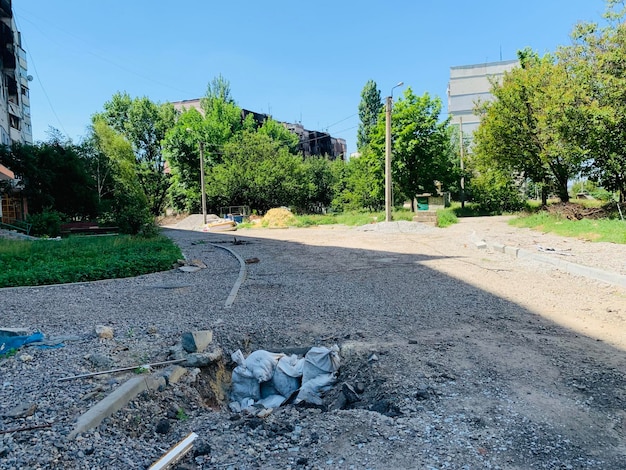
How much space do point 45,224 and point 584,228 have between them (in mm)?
24797

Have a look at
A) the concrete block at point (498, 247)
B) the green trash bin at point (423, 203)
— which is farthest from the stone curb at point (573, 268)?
the green trash bin at point (423, 203)

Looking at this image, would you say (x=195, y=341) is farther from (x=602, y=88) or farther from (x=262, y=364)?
(x=602, y=88)

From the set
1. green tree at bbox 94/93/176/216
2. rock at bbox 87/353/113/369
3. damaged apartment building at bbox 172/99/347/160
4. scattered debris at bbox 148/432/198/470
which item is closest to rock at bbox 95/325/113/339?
rock at bbox 87/353/113/369

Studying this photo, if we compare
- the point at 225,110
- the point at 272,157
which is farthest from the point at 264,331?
the point at 225,110

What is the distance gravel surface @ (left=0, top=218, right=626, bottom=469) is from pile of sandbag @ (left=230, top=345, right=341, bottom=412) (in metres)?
0.14

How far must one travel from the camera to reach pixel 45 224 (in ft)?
73.8

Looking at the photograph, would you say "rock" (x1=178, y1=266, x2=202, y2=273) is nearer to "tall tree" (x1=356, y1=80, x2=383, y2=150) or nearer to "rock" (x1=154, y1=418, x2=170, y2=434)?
"rock" (x1=154, y1=418, x2=170, y2=434)

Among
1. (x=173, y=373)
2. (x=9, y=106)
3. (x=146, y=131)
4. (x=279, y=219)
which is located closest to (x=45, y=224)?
(x=279, y=219)

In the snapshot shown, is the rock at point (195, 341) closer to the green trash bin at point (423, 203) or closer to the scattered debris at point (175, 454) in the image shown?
the scattered debris at point (175, 454)

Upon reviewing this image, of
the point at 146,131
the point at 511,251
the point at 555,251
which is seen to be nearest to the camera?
the point at 555,251

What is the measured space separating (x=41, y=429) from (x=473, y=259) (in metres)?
10.4

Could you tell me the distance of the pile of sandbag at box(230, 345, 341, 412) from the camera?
4.02 m

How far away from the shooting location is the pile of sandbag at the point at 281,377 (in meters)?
4.02

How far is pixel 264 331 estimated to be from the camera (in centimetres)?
531
